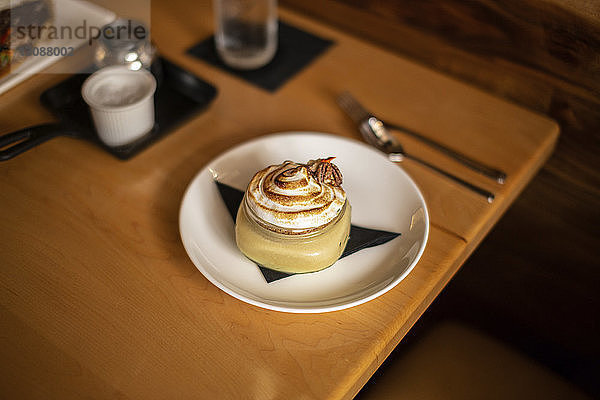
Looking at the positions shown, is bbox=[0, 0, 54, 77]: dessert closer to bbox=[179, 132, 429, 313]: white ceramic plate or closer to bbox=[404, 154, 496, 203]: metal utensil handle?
bbox=[179, 132, 429, 313]: white ceramic plate

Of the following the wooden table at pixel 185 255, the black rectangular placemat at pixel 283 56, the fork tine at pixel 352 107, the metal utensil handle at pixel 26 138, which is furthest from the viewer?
the black rectangular placemat at pixel 283 56

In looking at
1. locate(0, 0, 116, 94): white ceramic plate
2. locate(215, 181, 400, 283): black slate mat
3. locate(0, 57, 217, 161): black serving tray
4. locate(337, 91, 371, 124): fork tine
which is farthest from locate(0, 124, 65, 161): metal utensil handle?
locate(337, 91, 371, 124): fork tine

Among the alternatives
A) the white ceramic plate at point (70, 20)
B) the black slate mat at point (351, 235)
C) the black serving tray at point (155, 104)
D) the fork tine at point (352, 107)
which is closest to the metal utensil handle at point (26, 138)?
the black serving tray at point (155, 104)

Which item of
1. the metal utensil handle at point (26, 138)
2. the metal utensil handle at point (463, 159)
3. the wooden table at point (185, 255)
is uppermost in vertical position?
the metal utensil handle at point (463, 159)

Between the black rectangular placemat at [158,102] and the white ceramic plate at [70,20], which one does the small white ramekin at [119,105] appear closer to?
the black rectangular placemat at [158,102]

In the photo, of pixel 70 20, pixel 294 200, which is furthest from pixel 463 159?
pixel 70 20

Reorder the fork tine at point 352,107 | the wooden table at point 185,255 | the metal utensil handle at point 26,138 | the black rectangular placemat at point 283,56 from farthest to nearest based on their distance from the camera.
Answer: the black rectangular placemat at point 283,56 < the fork tine at point 352,107 < the metal utensil handle at point 26,138 < the wooden table at point 185,255

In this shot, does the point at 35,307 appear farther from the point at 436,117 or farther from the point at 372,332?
the point at 436,117
